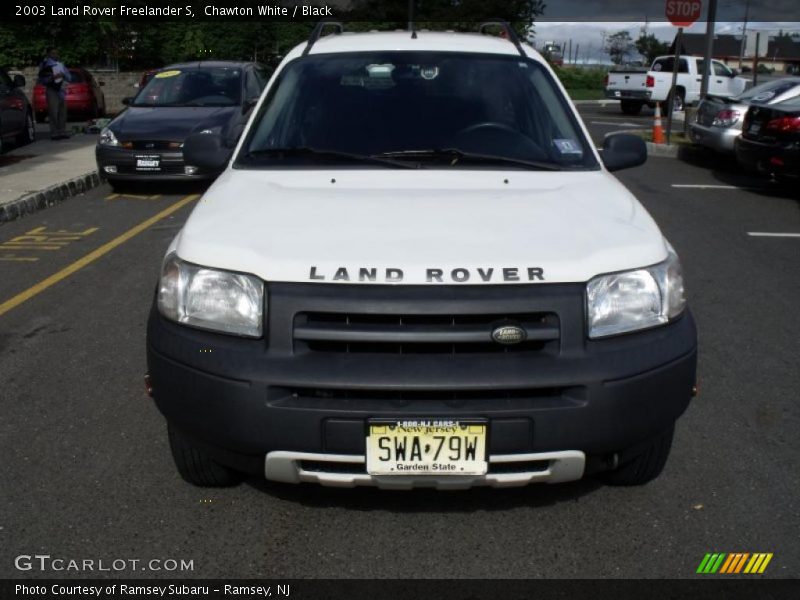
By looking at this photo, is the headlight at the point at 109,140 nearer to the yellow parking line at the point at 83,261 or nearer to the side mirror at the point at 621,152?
the yellow parking line at the point at 83,261

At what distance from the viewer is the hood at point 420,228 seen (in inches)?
121

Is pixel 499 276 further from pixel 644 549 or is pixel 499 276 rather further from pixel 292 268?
pixel 644 549

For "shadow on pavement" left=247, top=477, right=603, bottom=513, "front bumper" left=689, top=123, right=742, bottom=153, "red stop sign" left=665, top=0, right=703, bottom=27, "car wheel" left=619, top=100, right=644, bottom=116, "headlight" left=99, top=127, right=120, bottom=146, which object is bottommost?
"car wheel" left=619, top=100, right=644, bottom=116

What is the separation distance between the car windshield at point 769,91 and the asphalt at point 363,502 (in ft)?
29.5

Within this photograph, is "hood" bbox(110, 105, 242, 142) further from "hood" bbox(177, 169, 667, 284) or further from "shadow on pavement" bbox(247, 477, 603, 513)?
"shadow on pavement" bbox(247, 477, 603, 513)

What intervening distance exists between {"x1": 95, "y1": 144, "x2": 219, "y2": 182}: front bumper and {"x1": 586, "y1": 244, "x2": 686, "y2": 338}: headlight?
910 cm

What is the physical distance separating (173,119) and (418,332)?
9.82 meters

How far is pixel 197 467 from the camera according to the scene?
141 inches

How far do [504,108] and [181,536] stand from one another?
2382 millimetres

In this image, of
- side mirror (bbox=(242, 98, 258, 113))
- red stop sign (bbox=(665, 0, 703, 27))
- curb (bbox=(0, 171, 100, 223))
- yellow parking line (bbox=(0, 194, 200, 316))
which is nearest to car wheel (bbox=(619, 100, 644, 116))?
red stop sign (bbox=(665, 0, 703, 27))

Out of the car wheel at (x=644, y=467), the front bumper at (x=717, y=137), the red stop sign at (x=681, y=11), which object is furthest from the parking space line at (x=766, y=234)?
the red stop sign at (x=681, y=11)

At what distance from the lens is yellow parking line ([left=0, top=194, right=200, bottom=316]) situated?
672 cm

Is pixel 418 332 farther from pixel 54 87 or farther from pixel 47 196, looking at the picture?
Result: pixel 54 87

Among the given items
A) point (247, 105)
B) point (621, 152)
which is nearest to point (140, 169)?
point (247, 105)
